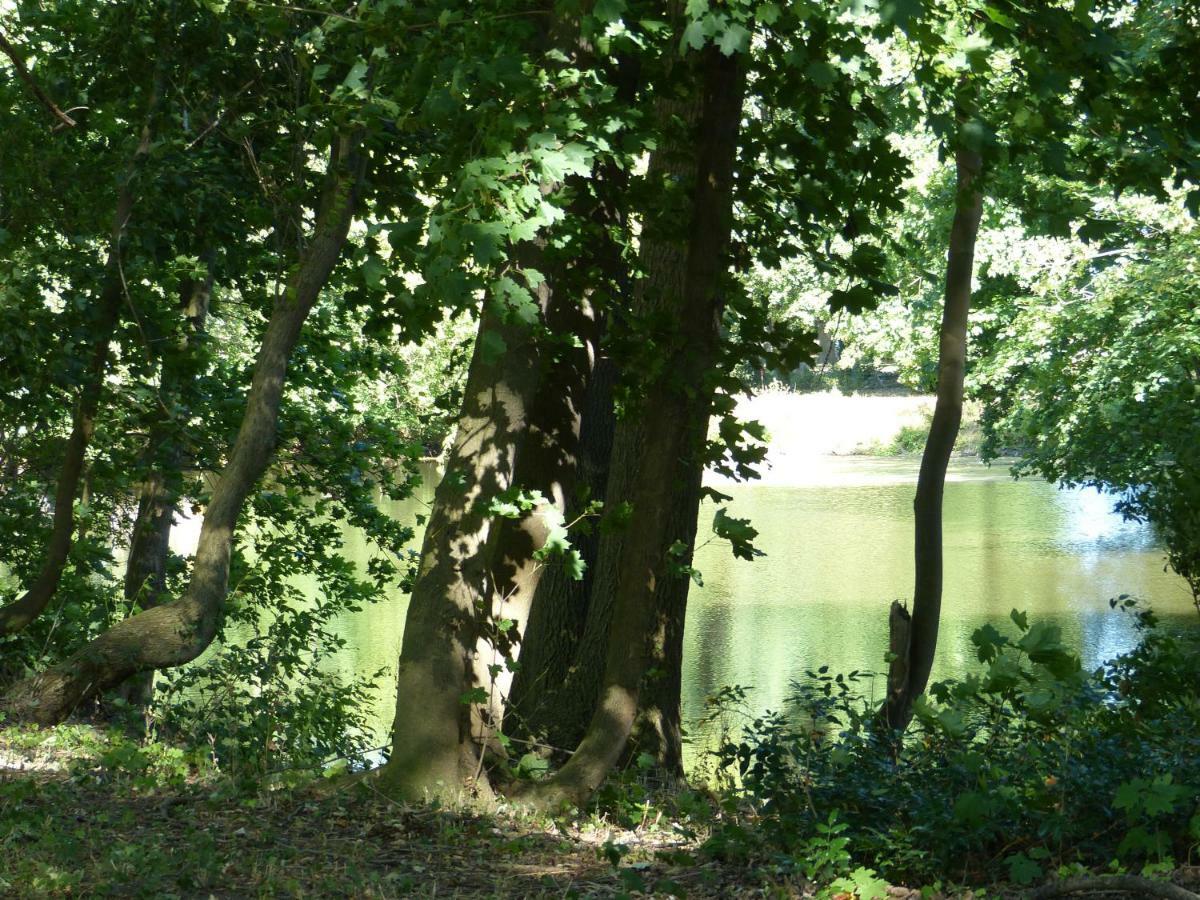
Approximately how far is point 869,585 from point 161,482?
44.3 feet

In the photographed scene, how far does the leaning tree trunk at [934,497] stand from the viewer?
8.26 metres

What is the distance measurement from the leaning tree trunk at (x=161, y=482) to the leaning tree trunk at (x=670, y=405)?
3390 millimetres

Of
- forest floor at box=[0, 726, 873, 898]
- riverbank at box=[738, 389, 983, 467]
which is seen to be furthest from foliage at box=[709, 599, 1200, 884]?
riverbank at box=[738, 389, 983, 467]

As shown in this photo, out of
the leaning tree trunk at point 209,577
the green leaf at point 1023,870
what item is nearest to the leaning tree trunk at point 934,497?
the leaning tree trunk at point 209,577

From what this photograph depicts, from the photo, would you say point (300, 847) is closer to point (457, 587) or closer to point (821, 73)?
point (457, 587)

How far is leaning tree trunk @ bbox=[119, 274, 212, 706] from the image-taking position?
356 inches

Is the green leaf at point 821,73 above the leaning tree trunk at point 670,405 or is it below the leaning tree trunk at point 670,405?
above

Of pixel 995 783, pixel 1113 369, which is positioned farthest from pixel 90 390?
pixel 1113 369

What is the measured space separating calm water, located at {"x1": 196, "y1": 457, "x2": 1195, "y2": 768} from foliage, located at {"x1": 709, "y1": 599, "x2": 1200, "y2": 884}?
7.36m

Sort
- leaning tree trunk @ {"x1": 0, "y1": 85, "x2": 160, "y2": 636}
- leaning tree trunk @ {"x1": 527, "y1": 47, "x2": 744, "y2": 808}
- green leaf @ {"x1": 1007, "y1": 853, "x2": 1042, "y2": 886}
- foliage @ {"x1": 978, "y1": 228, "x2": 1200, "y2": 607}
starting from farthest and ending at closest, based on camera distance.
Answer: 1. foliage @ {"x1": 978, "y1": 228, "x2": 1200, "y2": 607}
2. leaning tree trunk @ {"x1": 0, "y1": 85, "x2": 160, "y2": 636}
3. leaning tree trunk @ {"x1": 527, "y1": 47, "x2": 744, "y2": 808}
4. green leaf @ {"x1": 1007, "y1": 853, "x2": 1042, "y2": 886}

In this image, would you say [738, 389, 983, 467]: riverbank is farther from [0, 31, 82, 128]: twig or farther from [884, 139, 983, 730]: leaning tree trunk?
[0, 31, 82, 128]: twig

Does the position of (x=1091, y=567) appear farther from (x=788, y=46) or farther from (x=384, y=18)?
(x=384, y=18)

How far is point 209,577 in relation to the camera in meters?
7.35

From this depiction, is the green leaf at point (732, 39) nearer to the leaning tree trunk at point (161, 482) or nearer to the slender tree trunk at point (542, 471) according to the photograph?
the slender tree trunk at point (542, 471)
